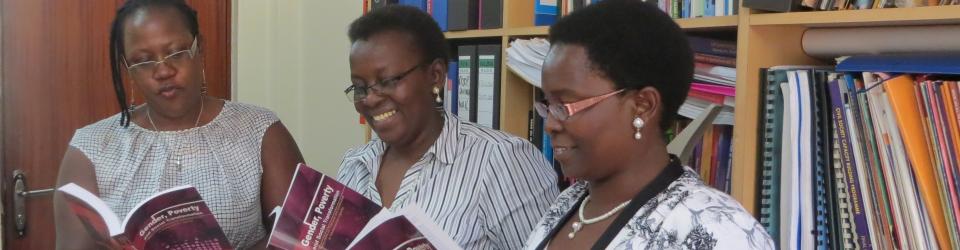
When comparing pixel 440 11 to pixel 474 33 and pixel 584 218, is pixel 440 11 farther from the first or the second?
pixel 584 218

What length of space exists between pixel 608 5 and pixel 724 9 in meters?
0.39

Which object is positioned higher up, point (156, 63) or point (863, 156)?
point (156, 63)

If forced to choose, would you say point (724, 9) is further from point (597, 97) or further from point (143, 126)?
point (143, 126)

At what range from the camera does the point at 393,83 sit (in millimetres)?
1388

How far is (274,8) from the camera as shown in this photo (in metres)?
2.94

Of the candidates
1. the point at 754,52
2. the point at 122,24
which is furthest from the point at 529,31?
the point at 122,24

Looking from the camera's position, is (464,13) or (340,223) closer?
(340,223)

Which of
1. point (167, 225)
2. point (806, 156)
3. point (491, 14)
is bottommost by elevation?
point (167, 225)

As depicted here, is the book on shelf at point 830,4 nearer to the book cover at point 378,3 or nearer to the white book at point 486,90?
the white book at point 486,90

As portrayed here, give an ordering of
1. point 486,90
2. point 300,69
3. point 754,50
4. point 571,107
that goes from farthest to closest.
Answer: point 300,69 < point 486,90 < point 754,50 < point 571,107

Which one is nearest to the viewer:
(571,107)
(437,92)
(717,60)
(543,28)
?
(571,107)

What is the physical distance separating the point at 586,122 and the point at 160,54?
35.1 inches

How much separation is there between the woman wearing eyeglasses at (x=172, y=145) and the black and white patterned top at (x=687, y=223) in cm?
83

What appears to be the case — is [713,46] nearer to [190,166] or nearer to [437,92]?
[437,92]
